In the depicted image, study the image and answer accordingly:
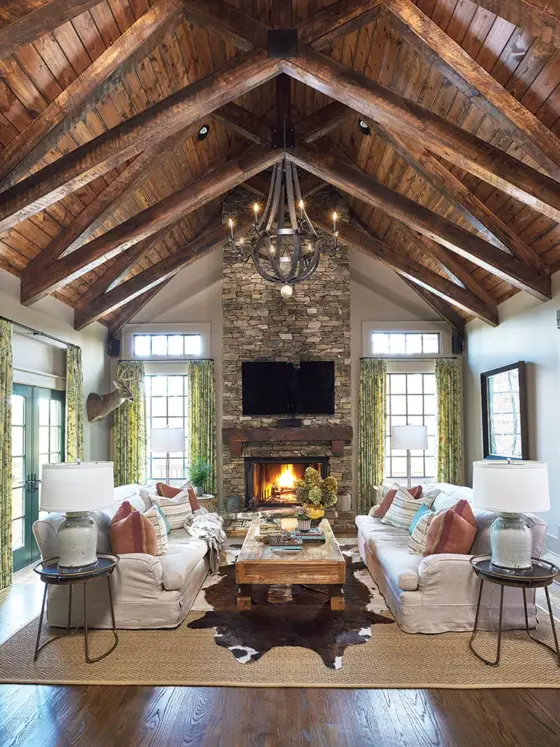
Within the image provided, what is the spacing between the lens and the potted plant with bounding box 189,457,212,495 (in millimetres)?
8492

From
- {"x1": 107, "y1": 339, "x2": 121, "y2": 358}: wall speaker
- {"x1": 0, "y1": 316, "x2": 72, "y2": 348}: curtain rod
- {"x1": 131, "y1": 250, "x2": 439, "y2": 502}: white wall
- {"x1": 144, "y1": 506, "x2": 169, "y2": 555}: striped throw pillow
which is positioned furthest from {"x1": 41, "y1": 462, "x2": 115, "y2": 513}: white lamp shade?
{"x1": 107, "y1": 339, "x2": 121, "y2": 358}: wall speaker

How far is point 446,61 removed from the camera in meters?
4.00

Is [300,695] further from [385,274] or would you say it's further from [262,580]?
[385,274]

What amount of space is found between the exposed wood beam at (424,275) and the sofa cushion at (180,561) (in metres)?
4.48

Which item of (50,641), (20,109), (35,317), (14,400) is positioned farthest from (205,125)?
(50,641)

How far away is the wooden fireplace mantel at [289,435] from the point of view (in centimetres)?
870

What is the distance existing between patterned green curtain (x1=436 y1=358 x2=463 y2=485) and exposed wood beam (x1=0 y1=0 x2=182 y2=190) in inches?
250

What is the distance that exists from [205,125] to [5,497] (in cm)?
445

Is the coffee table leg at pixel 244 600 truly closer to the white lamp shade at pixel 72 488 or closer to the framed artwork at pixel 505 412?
the white lamp shade at pixel 72 488

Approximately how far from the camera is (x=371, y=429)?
8.98 meters

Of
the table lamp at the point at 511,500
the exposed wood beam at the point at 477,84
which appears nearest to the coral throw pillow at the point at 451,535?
the table lamp at the point at 511,500

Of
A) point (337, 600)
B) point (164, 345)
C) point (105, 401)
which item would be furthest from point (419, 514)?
point (164, 345)

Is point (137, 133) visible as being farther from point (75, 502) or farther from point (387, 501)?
point (387, 501)

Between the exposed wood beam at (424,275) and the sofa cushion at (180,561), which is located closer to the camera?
the sofa cushion at (180,561)
